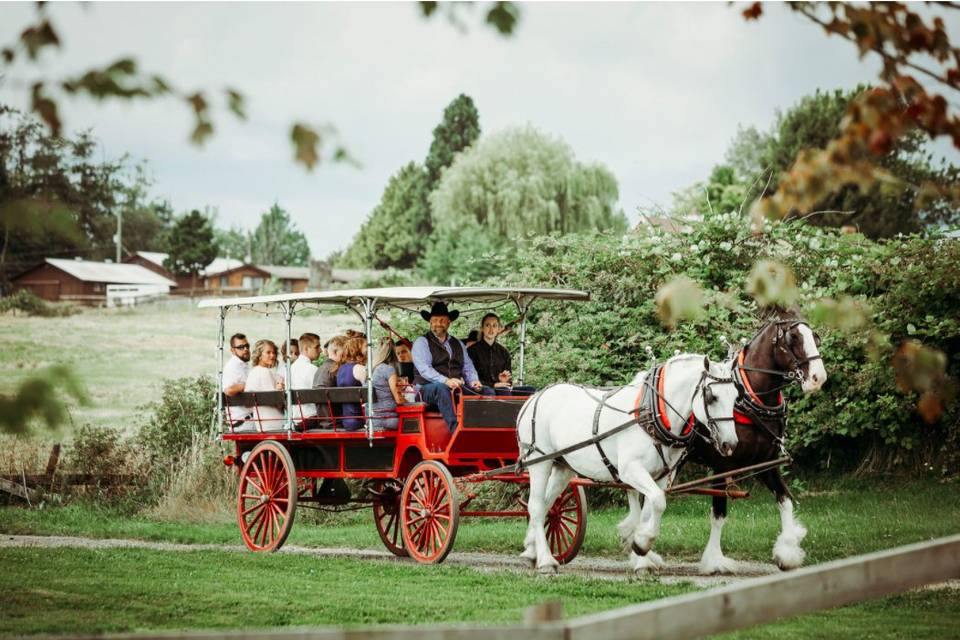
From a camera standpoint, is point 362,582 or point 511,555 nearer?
point 362,582

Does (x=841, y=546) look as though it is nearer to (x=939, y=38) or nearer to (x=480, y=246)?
(x=939, y=38)

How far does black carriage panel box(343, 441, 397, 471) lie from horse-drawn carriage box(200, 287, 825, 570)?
1 cm

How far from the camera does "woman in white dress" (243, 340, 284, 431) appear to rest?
1425cm

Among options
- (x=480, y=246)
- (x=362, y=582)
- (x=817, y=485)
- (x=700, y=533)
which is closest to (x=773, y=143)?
(x=480, y=246)

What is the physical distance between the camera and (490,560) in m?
13.3

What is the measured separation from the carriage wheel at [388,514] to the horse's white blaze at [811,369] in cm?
494

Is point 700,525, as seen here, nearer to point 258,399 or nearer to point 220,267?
point 258,399

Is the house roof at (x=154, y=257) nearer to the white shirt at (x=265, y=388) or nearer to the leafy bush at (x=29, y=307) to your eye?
the leafy bush at (x=29, y=307)

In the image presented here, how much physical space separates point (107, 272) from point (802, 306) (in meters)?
75.4

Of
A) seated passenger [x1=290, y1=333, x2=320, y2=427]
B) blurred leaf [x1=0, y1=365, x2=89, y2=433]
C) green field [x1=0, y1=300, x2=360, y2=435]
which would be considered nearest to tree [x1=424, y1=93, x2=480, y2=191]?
green field [x1=0, y1=300, x2=360, y2=435]

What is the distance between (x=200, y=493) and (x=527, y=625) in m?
15.8

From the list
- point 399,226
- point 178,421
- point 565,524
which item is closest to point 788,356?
point 565,524

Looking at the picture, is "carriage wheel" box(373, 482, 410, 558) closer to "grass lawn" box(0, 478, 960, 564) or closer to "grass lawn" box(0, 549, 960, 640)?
"grass lawn" box(0, 478, 960, 564)

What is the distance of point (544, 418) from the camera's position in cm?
1170
